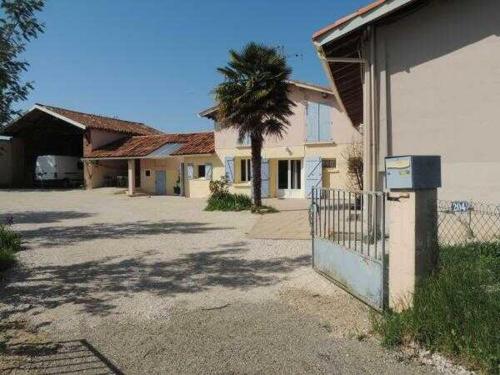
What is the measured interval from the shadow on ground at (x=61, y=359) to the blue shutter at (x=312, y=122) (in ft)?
63.6

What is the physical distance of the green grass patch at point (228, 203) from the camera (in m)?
18.6

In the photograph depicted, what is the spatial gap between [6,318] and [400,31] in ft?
27.1

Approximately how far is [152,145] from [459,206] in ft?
78.5

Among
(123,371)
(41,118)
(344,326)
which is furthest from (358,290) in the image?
(41,118)

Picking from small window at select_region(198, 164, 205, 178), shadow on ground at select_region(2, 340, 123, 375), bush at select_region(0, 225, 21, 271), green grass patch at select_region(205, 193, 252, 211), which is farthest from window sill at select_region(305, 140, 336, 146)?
shadow on ground at select_region(2, 340, 123, 375)

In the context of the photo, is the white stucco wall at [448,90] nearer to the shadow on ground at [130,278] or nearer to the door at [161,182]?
the shadow on ground at [130,278]

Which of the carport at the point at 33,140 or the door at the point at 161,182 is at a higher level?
the carport at the point at 33,140

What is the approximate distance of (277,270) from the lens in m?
7.61

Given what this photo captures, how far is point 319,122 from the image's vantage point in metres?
22.8

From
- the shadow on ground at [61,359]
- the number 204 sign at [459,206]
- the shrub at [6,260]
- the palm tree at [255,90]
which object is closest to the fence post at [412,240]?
the shadow on ground at [61,359]

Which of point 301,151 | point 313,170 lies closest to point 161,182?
point 301,151

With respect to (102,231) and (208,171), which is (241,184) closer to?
(208,171)

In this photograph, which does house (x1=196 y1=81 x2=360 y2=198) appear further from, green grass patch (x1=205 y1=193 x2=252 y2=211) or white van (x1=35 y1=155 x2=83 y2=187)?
white van (x1=35 y1=155 x2=83 y2=187)

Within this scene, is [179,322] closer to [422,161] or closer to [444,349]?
[444,349]
